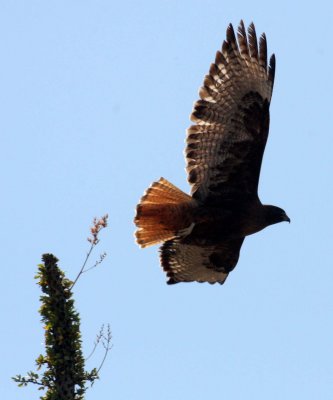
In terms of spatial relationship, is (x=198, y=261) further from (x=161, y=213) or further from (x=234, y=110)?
(x=234, y=110)

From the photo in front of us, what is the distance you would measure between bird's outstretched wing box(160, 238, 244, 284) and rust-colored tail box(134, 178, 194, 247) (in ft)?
2.87

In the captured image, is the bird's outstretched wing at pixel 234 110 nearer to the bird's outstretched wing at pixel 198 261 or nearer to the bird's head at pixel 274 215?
the bird's head at pixel 274 215

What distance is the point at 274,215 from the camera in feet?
42.8

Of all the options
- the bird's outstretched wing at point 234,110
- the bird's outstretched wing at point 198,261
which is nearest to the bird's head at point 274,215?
the bird's outstretched wing at point 234,110

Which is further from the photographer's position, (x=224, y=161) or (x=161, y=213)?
(x=224, y=161)

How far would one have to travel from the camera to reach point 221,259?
551 inches

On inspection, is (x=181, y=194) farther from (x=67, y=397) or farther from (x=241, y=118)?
(x=67, y=397)

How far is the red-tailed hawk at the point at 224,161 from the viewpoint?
12.6 m

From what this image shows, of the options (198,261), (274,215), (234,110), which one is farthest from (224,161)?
(198,261)

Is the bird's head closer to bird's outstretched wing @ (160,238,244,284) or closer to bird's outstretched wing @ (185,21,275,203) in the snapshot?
bird's outstretched wing @ (185,21,275,203)

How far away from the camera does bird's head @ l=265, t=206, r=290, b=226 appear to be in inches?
512

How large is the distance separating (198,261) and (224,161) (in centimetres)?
177

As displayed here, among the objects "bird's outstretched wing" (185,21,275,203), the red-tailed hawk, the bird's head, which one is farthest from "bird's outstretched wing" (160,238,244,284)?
"bird's outstretched wing" (185,21,275,203)

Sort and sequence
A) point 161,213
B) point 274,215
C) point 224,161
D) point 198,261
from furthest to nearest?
point 198,261 → point 274,215 → point 224,161 → point 161,213
